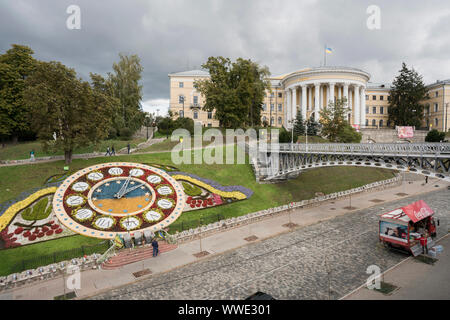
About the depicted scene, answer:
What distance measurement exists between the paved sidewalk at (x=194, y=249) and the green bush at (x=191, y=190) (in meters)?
6.90

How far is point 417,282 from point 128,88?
62.4 metres

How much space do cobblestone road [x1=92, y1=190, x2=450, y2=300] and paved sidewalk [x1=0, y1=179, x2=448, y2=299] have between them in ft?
3.05

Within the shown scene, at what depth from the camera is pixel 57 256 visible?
20844mm

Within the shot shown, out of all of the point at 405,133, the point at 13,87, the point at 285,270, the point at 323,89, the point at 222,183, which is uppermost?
the point at 323,89

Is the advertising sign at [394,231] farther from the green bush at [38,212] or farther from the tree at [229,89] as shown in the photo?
the tree at [229,89]

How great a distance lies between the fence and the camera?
63.6ft

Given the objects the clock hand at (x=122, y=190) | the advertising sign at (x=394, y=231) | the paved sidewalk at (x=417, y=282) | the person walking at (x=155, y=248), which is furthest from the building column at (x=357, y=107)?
the person walking at (x=155, y=248)

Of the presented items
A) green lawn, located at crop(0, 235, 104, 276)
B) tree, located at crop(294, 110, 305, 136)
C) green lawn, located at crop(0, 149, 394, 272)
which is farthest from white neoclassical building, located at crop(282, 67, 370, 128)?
green lawn, located at crop(0, 235, 104, 276)

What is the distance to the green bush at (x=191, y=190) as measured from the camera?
107 feet

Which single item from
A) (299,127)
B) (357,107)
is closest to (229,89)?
(299,127)

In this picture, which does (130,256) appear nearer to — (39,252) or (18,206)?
(39,252)

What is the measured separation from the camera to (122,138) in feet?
191

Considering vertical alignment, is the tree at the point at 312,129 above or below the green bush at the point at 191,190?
above

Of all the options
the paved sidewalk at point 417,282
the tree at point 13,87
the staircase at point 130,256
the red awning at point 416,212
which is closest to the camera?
the paved sidewalk at point 417,282
